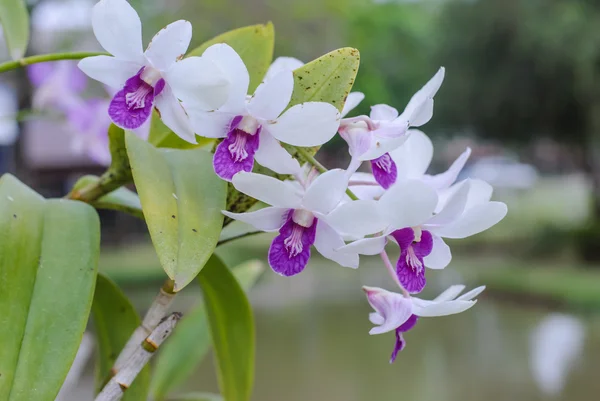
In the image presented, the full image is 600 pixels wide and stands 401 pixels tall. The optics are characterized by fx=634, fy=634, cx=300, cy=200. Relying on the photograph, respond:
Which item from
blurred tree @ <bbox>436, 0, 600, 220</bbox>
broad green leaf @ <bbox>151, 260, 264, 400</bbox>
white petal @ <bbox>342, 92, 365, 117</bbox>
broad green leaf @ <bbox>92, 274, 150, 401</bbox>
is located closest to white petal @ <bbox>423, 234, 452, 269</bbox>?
white petal @ <bbox>342, 92, 365, 117</bbox>

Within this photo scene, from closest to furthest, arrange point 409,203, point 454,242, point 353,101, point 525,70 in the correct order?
point 409,203, point 353,101, point 525,70, point 454,242

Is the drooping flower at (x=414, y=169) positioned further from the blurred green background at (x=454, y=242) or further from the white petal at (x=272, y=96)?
the blurred green background at (x=454, y=242)

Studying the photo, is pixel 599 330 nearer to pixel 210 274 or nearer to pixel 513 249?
pixel 513 249

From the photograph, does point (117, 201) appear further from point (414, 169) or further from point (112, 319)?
point (414, 169)

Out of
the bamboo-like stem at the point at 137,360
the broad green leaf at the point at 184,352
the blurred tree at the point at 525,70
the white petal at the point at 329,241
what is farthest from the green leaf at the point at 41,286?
the blurred tree at the point at 525,70

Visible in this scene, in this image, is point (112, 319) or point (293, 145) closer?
point (293, 145)

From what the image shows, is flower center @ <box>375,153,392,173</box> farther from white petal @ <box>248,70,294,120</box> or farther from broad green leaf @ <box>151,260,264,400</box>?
broad green leaf @ <box>151,260,264,400</box>

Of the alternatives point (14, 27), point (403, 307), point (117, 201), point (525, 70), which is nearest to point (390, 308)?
point (403, 307)
